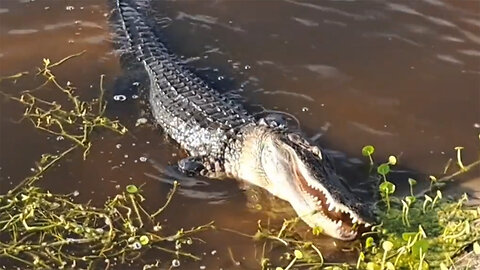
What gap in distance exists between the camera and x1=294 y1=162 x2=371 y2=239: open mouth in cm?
425

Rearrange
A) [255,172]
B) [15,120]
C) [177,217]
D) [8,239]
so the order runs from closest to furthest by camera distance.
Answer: [8,239] < [177,217] < [255,172] < [15,120]

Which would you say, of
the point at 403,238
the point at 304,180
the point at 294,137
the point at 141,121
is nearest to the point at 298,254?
the point at 403,238

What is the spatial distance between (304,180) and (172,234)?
34.4 inches

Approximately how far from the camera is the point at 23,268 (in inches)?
168

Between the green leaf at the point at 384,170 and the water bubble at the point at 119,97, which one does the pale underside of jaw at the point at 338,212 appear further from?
the water bubble at the point at 119,97

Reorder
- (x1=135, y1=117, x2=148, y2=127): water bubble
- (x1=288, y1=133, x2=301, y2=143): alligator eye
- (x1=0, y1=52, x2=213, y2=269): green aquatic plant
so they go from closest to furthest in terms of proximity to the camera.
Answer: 1. (x1=0, y1=52, x2=213, y2=269): green aquatic plant
2. (x1=288, y1=133, x2=301, y2=143): alligator eye
3. (x1=135, y1=117, x2=148, y2=127): water bubble

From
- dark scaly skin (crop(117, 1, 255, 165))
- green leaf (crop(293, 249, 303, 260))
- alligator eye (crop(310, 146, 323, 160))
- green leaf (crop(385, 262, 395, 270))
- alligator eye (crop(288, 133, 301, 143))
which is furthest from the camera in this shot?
dark scaly skin (crop(117, 1, 255, 165))

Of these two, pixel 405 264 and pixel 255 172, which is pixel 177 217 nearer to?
pixel 255 172

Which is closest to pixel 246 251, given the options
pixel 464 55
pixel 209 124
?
pixel 209 124

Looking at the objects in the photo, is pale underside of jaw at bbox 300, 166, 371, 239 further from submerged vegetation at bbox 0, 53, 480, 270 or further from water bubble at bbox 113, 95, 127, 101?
water bubble at bbox 113, 95, 127, 101

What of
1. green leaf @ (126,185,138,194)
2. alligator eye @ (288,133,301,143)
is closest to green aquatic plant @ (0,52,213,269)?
green leaf @ (126,185,138,194)

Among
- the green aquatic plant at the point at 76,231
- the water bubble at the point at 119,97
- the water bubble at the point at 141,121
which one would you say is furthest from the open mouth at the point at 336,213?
the water bubble at the point at 119,97

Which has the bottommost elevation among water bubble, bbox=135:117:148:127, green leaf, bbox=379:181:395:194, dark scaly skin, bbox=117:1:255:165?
water bubble, bbox=135:117:148:127

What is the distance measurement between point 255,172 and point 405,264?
4.51 ft
